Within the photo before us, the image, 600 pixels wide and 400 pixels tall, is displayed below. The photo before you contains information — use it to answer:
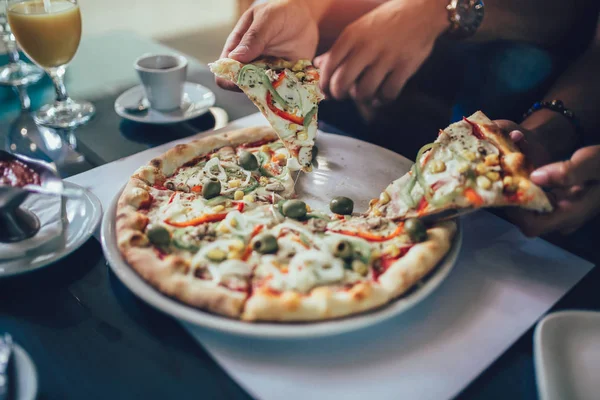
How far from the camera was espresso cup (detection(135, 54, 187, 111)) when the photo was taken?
2338mm

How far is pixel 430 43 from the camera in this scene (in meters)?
2.41

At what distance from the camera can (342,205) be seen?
5.80 ft

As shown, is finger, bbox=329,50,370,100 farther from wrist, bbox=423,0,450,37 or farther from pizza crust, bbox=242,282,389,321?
pizza crust, bbox=242,282,389,321

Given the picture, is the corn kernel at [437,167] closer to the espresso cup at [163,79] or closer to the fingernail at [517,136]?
the fingernail at [517,136]

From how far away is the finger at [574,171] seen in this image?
141 cm

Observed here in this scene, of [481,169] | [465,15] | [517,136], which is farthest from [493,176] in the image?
[465,15]

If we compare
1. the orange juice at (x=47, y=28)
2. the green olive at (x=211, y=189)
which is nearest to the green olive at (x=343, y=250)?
the green olive at (x=211, y=189)

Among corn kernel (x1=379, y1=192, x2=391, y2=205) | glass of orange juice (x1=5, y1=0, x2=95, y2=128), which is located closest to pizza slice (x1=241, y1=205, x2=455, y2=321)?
corn kernel (x1=379, y1=192, x2=391, y2=205)

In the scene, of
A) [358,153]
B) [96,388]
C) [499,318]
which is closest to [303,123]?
[358,153]

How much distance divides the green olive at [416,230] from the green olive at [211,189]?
Answer: 0.68 metres

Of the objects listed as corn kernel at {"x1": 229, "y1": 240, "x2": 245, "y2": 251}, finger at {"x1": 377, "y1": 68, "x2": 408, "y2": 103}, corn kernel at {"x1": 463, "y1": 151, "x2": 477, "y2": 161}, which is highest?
corn kernel at {"x1": 463, "y1": 151, "x2": 477, "y2": 161}

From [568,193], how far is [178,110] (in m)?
1.74

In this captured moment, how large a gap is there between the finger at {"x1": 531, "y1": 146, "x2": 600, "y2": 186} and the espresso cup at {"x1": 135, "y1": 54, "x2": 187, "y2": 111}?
164cm

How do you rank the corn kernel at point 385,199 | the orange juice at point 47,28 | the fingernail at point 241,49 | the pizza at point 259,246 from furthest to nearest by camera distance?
the orange juice at point 47,28, the fingernail at point 241,49, the corn kernel at point 385,199, the pizza at point 259,246
